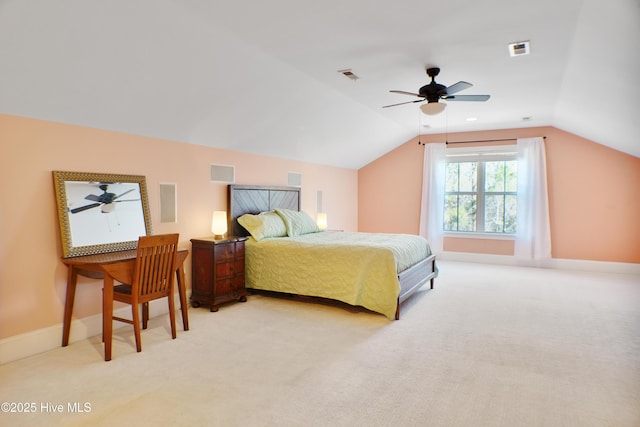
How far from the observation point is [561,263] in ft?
21.6

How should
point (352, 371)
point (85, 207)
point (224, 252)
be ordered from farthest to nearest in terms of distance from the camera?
point (224, 252) → point (85, 207) → point (352, 371)

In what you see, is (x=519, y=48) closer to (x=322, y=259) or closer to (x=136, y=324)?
(x=322, y=259)

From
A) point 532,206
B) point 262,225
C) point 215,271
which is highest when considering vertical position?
point 532,206

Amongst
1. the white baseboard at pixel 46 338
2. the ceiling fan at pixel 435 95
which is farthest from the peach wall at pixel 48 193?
the ceiling fan at pixel 435 95

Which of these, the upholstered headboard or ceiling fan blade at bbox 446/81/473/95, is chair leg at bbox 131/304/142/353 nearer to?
the upholstered headboard

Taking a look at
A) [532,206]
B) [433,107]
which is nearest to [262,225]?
[433,107]

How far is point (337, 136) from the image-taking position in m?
6.06

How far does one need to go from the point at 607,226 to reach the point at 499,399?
5.40m

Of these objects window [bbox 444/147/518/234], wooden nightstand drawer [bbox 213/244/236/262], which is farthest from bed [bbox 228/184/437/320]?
window [bbox 444/147/518/234]

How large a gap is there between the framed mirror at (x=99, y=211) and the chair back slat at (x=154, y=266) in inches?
23.4

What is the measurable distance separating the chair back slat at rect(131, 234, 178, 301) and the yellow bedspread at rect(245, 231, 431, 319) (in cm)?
141

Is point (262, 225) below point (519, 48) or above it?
below

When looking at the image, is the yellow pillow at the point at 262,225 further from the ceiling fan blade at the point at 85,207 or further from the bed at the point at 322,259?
the ceiling fan blade at the point at 85,207

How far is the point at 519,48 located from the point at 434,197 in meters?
4.20
